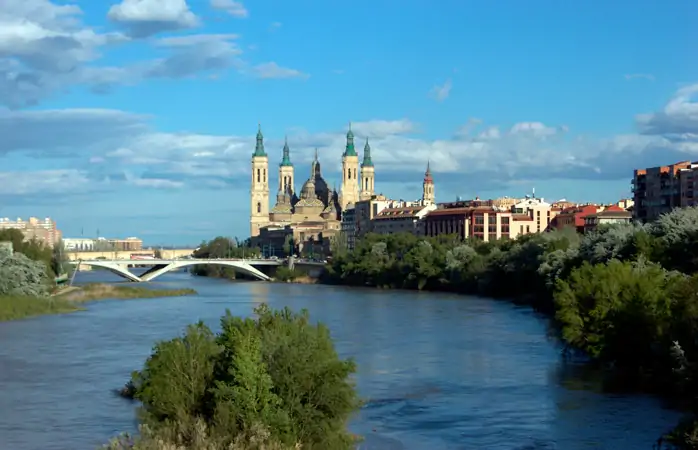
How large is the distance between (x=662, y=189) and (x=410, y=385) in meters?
32.2

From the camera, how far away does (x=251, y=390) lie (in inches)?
479

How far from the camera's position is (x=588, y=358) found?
21.8 meters

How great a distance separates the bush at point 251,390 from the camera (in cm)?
1210

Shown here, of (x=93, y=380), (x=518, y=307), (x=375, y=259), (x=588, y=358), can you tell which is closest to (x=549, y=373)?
(x=588, y=358)

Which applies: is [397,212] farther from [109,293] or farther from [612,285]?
[612,285]

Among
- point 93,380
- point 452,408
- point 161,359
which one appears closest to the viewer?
point 161,359

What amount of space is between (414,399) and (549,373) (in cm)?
354

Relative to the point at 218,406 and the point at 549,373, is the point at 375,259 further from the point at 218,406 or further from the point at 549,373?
the point at 218,406

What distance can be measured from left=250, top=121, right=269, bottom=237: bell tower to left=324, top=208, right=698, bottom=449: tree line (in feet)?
205

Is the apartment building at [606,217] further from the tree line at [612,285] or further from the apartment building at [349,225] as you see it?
the apartment building at [349,225]

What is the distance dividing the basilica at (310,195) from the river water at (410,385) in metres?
78.7

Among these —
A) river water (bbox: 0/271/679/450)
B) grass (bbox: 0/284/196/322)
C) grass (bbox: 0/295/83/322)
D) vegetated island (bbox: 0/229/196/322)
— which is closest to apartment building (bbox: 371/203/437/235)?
grass (bbox: 0/284/196/322)

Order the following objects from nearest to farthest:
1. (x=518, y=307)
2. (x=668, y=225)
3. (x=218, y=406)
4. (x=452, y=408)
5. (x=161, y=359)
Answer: (x=218, y=406) < (x=161, y=359) < (x=452, y=408) < (x=668, y=225) < (x=518, y=307)

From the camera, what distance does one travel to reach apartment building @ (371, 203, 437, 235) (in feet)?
264
